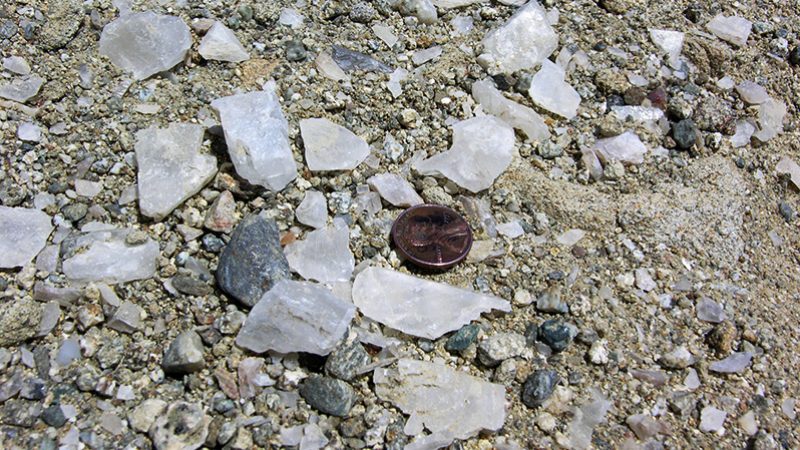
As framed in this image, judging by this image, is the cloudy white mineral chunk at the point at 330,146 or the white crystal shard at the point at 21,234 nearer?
the white crystal shard at the point at 21,234

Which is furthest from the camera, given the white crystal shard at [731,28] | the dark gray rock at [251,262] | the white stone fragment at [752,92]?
the white crystal shard at [731,28]

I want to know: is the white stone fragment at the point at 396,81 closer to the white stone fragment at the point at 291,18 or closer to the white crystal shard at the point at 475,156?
the white crystal shard at the point at 475,156

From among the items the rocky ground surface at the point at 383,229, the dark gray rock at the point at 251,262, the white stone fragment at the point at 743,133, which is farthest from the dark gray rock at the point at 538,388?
the white stone fragment at the point at 743,133

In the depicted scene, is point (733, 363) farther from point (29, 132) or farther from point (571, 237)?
point (29, 132)

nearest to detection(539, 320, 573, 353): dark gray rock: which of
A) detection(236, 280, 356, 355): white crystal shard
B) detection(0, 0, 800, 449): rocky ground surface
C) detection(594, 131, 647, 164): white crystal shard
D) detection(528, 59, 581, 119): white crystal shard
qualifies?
detection(0, 0, 800, 449): rocky ground surface

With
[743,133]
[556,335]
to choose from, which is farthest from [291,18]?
[743,133]

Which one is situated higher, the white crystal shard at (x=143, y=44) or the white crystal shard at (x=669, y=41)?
the white crystal shard at (x=143, y=44)
